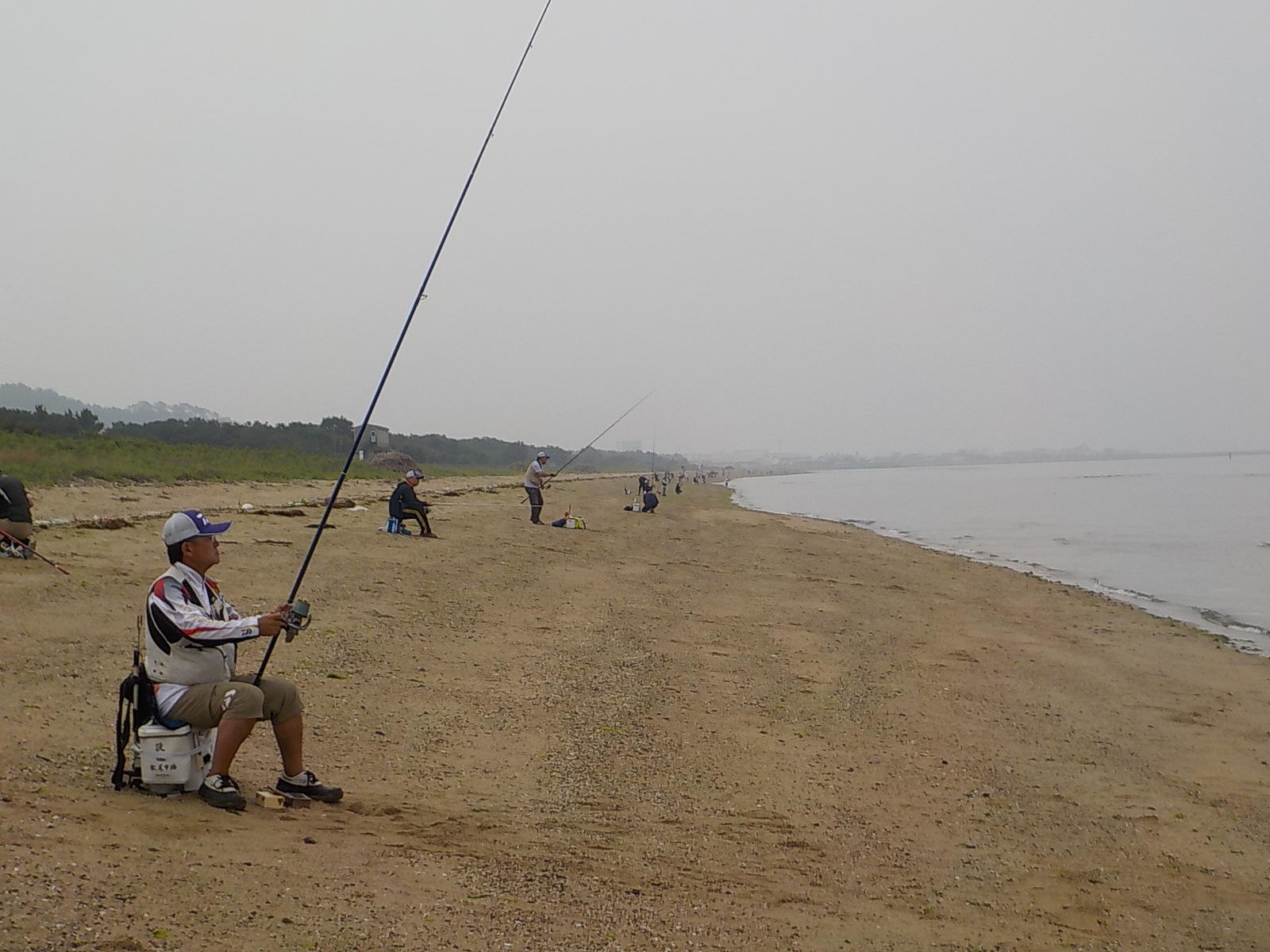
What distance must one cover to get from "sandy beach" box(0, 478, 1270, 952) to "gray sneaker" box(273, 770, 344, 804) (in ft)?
0.36

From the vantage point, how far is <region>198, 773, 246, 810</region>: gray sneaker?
434cm

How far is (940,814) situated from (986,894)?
1.01m

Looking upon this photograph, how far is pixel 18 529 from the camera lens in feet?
30.8

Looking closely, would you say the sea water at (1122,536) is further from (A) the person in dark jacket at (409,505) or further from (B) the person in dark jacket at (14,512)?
(B) the person in dark jacket at (14,512)

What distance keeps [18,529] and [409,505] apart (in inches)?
255

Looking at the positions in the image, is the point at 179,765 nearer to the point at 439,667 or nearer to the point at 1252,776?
the point at 439,667

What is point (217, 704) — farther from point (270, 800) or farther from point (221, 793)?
point (270, 800)

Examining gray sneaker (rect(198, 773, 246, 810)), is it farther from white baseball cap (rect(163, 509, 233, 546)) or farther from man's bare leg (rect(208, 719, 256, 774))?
white baseball cap (rect(163, 509, 233, 546))

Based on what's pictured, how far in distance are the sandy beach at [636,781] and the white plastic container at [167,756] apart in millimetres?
90

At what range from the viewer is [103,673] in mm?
6277

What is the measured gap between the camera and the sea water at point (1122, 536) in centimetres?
1641

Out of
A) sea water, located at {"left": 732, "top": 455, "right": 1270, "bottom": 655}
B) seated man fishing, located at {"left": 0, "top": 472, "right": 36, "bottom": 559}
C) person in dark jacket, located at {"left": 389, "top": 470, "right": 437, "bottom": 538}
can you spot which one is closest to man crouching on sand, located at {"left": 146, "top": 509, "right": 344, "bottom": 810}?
seated man fishing, located at {"left": 0, "top": 472, "right": 36, "bottom": 559}

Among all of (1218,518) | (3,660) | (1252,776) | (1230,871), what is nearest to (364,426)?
(3,660)

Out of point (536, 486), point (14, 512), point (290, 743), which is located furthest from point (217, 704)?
point (536, 486)
